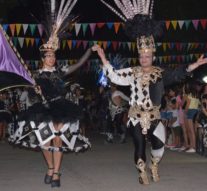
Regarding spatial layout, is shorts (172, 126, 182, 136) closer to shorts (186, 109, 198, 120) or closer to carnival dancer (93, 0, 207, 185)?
shorts (186, 109, 198, 120)

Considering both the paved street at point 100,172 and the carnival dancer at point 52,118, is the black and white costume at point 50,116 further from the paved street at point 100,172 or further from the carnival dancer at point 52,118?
the paved street at point 100,172

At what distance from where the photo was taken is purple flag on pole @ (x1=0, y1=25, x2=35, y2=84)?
7.20 metres

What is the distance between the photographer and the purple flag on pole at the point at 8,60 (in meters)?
7.20

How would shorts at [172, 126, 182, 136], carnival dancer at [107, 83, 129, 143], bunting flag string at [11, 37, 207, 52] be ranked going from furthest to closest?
1. bunting flag string at [11, 37, 207, 52]
2. carnival dancer at [107, 83, 129, 143]
3. shorts at [172, 126, 182, 136]

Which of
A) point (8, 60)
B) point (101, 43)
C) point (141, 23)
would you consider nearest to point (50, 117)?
point (8, 60)

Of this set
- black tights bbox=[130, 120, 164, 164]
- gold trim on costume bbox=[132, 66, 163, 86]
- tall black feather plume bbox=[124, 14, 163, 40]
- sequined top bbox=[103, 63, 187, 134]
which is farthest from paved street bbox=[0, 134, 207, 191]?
tall black feather plume bbox=[124, 14, 163, 40]

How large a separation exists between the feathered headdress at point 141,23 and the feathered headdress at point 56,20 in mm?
783

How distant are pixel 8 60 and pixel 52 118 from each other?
3.91 ft

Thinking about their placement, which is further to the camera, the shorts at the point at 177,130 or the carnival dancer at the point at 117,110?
the carnival dancer at the point at 117,110

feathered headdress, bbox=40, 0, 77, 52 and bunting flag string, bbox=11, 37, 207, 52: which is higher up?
feathered headdress, bbox=40, 0, 77, 52

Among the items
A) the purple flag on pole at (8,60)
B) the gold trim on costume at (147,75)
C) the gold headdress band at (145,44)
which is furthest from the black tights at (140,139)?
the purple flag on pole at (8,60)

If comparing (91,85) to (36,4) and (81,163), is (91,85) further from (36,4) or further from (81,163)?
(81,163)

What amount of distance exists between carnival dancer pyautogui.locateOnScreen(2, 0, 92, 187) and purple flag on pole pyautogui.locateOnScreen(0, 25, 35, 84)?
551 millimetres

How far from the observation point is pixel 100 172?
369 inches
